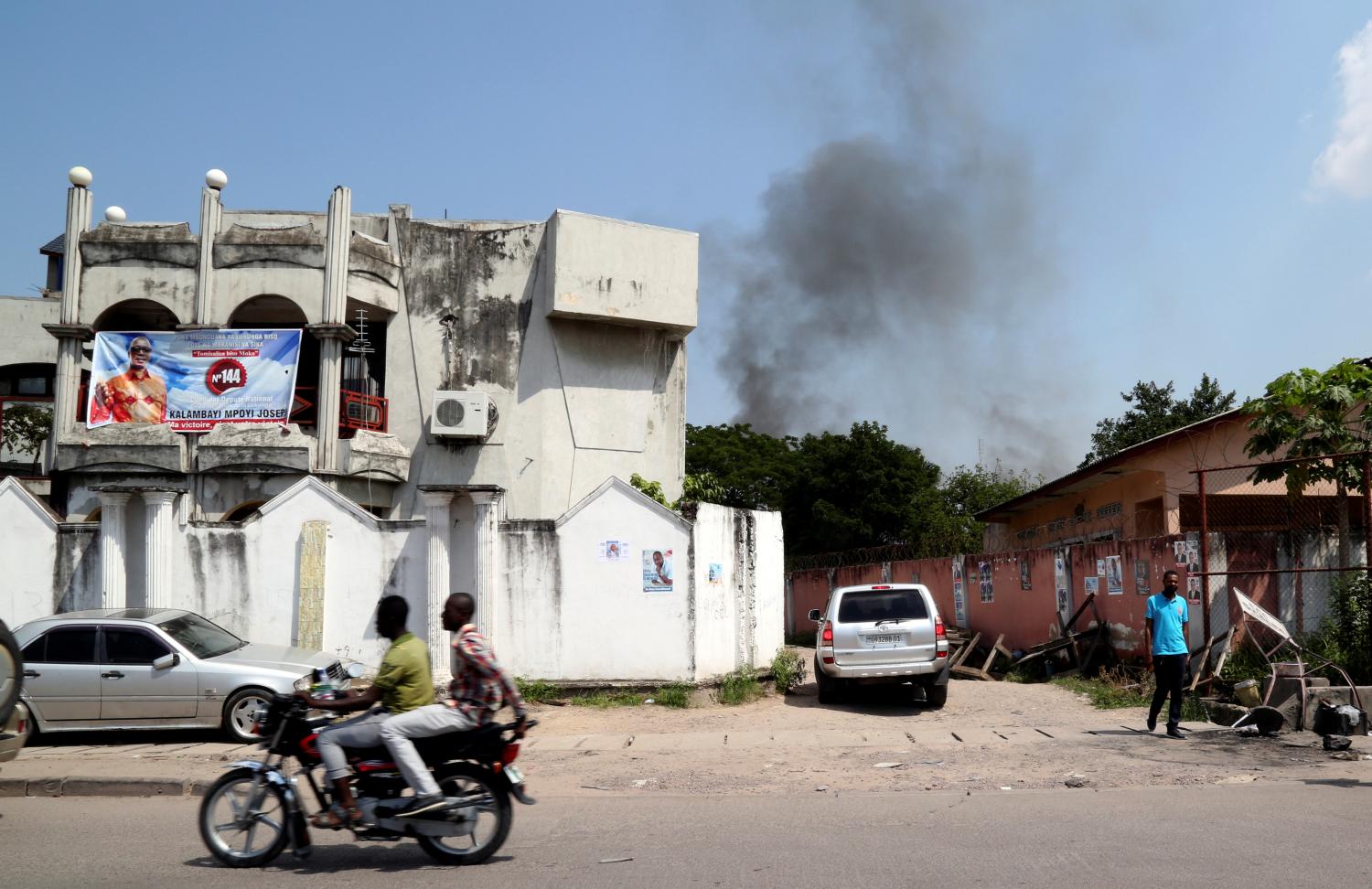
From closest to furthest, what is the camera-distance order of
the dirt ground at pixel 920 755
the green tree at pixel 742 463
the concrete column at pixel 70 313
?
the dirt ground at pixel 920 755 → the concrete column at pixel 70 313 → the green tree at pixel 742 463

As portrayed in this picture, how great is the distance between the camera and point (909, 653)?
14.1 metres

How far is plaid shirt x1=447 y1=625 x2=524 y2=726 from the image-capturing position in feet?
21.3

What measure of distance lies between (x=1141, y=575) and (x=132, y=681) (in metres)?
13.5

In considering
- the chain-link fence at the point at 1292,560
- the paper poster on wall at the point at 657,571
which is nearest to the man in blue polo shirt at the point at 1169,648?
the chain-link fence at the point at 1292,560

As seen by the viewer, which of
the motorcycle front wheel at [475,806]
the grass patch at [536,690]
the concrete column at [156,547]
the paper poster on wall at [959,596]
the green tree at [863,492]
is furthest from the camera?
the green tree at [863,492]

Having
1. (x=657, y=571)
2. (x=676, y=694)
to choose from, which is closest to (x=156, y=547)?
(x=657, y=571)

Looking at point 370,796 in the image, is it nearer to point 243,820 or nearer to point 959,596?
point 243,820

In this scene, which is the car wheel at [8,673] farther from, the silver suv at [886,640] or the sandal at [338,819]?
the silver suv at [886,640]

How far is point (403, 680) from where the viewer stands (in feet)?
21.6

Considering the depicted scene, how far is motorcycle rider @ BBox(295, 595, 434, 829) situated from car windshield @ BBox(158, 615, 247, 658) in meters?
6.63

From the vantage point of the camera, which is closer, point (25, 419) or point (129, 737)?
point (129, 737)

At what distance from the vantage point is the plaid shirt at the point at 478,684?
21.3ft

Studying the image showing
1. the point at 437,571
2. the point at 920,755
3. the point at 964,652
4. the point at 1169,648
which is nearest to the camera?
the point at 920,755

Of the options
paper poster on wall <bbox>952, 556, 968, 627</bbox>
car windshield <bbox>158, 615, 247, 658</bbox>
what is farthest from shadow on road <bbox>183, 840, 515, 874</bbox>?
paper poster on wall <bbox>952, 556, 968, 627</bbox>
